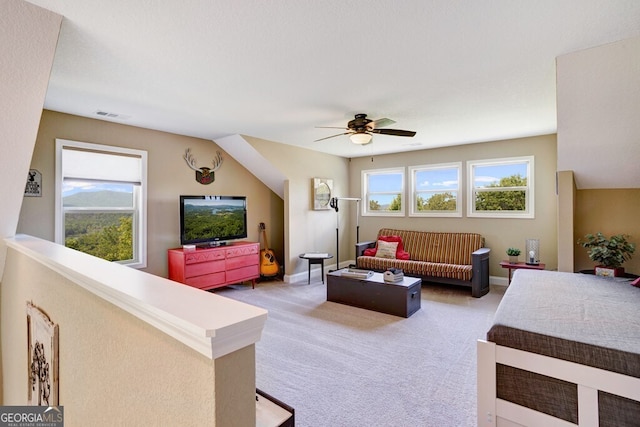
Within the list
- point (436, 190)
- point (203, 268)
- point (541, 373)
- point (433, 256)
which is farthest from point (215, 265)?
point (436, 190)

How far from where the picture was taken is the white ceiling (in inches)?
68.6

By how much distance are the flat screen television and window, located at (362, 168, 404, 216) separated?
281 cm

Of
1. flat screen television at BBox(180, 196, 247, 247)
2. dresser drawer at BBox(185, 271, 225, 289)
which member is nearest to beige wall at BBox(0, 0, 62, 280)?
flat screen television at BBox(180, 196, 247, 247)

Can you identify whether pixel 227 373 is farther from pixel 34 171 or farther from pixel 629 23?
pixel 34 171

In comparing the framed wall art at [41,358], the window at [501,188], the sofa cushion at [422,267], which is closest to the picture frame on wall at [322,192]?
the sofa cushion at [422,267]

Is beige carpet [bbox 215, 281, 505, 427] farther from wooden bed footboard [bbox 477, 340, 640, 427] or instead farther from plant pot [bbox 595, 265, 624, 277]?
plant pot [bbox 595, 265, 624, 277]

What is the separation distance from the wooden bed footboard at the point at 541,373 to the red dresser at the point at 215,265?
3.74 metres

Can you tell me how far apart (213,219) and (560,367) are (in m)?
4.42

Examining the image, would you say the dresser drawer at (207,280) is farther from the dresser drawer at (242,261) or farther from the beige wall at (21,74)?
the beige wall at (21,74)

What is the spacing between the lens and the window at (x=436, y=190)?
5.70 meters

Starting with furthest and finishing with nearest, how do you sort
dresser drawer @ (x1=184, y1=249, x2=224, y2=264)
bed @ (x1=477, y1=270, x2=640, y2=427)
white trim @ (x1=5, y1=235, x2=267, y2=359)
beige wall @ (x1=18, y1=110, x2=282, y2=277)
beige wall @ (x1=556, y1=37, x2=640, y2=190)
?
dresser drawer @ (x1=184, y1=249, x2=224, y2=264) < beige wall @ (x1=18, y1=110, x2=282, y2=277) < beige wall @ (x1=556, y1=37, x2=640, y2=190) < bed @ (x1=477, y1=270, x2=640, y2=427) < white trim @ (x1=5, y1=235, x2=267, y2=359)

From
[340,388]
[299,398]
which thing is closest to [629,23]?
[340,388]

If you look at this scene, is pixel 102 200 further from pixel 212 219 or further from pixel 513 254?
pixel 513 254

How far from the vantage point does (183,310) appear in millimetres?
815
